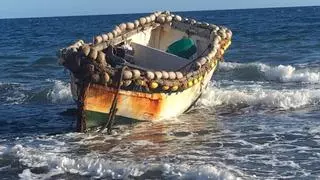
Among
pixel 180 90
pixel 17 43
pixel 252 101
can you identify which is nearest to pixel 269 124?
pixel 180 90

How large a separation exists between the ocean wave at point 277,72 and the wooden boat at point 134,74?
497 centimetres

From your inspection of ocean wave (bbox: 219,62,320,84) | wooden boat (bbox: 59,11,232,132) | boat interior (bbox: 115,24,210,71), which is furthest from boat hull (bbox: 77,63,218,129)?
ocean wave (bbox: 219,62,320,84)

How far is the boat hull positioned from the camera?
1028cm

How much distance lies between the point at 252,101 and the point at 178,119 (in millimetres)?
2859

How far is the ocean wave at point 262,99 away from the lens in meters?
13.9

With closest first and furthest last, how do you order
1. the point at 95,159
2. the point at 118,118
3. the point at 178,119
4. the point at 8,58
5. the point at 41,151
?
the point at 95,159
the point at 41,151
the point at 118,118
the point at 178,119
the point at 8,58

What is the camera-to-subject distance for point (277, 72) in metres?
19.9

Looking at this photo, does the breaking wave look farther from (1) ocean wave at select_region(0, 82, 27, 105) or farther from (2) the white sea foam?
(1) ocean wave at select_region(0, 82, 27, 105)

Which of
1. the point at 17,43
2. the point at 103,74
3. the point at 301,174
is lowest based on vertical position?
the point at 17,43

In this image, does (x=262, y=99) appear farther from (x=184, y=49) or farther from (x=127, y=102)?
(x=127, y=102)

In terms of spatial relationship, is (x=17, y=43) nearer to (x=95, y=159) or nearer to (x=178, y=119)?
(x=178, y=119)

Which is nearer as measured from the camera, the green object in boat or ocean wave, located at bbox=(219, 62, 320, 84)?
the green object in boat

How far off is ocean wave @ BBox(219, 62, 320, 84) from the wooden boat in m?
4.97

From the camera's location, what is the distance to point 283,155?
30.0ft
